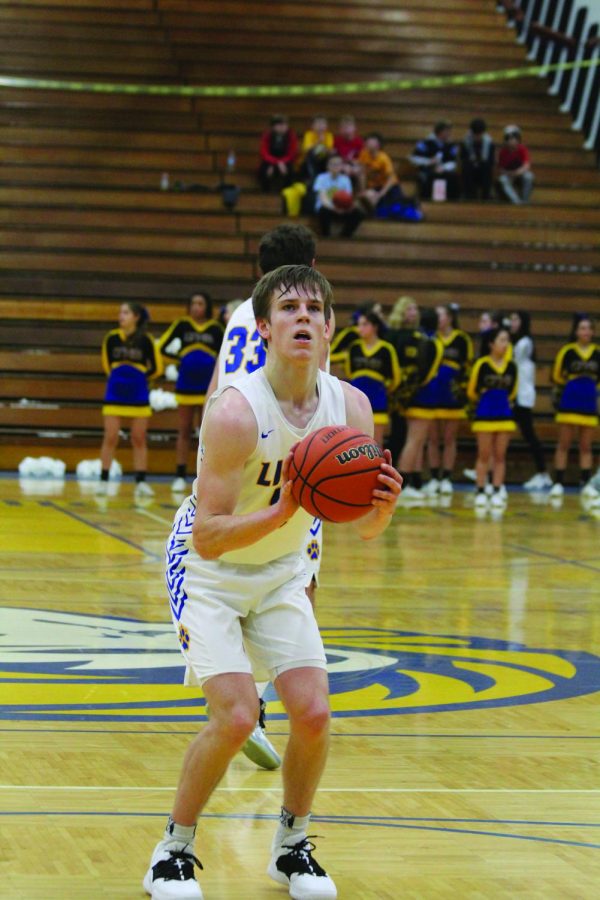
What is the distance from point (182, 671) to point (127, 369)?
737cm

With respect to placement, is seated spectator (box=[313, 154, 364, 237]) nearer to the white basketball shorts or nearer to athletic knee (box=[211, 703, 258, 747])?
the white basketball shorts

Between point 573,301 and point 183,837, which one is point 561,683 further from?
point 573,301

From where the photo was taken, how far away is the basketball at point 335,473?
10.4 ft

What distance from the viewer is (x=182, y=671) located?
554 cm

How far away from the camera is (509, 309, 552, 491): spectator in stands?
14477 millimetres

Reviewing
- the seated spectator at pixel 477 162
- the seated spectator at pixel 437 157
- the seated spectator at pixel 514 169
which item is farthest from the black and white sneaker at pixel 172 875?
the seated spectator at pixel 514 169

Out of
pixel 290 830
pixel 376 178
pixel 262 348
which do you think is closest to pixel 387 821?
pixel 290 830

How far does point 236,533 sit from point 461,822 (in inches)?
45.0

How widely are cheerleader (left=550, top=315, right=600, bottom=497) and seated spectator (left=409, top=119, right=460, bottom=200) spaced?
427 cm

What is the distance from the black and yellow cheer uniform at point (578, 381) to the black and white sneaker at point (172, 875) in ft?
36.8

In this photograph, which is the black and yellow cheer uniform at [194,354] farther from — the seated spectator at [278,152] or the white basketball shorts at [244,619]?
the white basketball shorts at [244,619]

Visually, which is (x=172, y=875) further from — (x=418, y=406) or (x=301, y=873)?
(x=418, y=406)

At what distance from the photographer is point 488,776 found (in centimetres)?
427

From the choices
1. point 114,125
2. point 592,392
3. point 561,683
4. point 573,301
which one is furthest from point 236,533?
point 114,125
